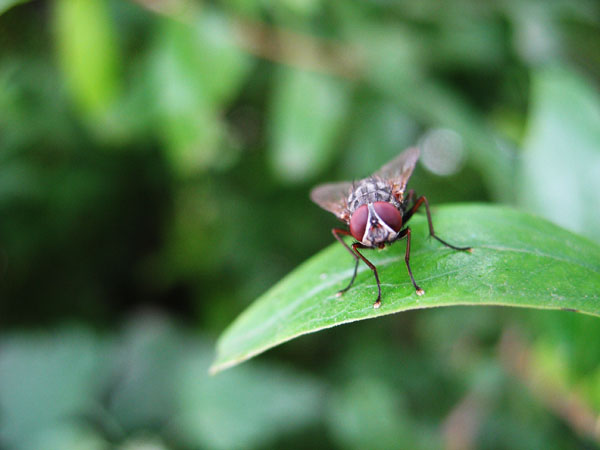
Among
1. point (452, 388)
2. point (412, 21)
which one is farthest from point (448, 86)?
point (452, 388)

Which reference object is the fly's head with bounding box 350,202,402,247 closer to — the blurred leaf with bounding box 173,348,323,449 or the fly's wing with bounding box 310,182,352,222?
the fly's wing with bounding box 310,182,352,222

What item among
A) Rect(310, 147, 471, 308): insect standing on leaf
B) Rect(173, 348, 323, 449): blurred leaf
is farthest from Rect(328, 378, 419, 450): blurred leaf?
Rect(310, 147, 471, 308): insect standing on leaf

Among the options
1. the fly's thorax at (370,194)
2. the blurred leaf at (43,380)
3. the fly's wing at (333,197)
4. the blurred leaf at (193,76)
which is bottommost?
the blurred leaf at (43,380)

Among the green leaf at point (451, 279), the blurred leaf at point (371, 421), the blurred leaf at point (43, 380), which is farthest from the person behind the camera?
the blurred leaf at point (43, 380)

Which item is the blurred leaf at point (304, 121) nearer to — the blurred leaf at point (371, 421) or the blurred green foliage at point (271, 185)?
the blurred green foliage at point (271, 185)

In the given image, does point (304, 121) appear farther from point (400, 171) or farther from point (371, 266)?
point (371, 266)

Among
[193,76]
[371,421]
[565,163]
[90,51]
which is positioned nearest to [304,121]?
[193,76]

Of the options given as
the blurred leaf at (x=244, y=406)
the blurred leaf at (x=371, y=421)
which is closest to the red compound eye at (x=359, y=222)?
the blurred leaf at (x=371, y=421)
